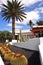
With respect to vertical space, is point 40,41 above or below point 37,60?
above

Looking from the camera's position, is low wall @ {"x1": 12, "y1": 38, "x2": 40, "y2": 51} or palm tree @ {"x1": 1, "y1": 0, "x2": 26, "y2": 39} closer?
low wall @ {"x1": 12, "y1": 38, "x2": 40, "y2": 51}

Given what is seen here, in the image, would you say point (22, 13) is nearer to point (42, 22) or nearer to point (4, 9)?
point (4, 9)

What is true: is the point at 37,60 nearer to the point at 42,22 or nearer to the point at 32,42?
the point at 32,42

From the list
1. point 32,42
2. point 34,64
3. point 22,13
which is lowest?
point 34,64

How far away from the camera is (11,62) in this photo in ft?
42.9

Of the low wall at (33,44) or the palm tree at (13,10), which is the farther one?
the palm tree at (13,10)

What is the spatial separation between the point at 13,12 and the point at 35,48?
30.5 m

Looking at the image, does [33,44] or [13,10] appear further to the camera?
[13,10]

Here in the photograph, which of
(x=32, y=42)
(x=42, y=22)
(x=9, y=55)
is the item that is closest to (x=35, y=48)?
(x=32, y=42)

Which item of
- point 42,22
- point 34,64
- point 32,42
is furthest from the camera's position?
point 42,22

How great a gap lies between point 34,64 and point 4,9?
33718 millimetres

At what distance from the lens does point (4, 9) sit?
47.7 meters

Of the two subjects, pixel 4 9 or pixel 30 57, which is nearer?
pixel 30 57

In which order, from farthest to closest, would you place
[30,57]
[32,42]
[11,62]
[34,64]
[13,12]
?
[13,12] → [32,42] → [30,57] → [34,64] → [11,62]
